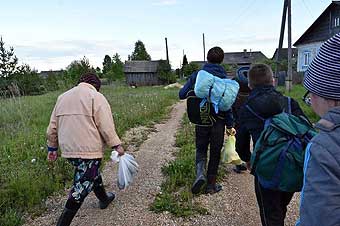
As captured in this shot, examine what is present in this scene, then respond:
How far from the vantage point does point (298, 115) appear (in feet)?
10.2

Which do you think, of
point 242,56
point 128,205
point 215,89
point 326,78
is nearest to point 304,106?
point 215,89

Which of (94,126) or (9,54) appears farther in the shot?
(9,54)

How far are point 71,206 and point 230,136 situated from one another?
2418 millimetres

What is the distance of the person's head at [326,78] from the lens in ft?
4.57

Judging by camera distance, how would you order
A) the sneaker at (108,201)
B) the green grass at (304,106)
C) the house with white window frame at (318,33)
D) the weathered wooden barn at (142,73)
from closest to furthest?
the sneaker at (108,201) → the green grass at (304,106) → the house with white window frame at (318,33) → the weathered wooden barn at (142,73)

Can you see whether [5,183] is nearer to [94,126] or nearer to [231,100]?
[94,126]

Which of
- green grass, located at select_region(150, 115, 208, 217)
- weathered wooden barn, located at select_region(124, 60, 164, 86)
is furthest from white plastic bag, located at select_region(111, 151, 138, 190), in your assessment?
weathered wooden barn, located at select_region(124, 60, 164, 86)

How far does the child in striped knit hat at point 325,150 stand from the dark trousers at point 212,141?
355 cm

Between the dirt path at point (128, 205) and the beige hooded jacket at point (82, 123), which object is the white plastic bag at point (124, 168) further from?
the dirt path at point (128, 205)

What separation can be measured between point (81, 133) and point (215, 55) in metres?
2.04

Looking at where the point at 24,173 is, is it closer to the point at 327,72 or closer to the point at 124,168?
the point at 124,168

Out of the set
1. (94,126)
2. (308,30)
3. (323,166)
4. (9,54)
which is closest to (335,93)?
(323,166)

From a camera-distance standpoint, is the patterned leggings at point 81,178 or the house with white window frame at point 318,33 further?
the house with white window frame at point 318,33

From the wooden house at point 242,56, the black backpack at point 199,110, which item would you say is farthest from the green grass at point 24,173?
the wooden house at point 242,56
